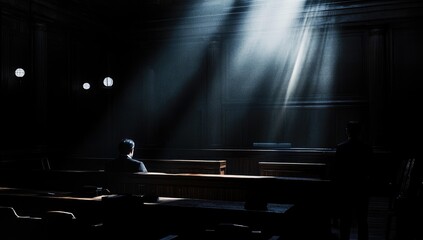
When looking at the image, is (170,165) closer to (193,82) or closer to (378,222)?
(378,222)

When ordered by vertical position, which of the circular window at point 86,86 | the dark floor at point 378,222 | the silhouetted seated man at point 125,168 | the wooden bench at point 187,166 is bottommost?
the dark floor at point 378,222

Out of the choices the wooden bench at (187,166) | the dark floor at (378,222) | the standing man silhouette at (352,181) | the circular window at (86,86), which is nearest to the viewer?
the standing man silhouette at (352,181)

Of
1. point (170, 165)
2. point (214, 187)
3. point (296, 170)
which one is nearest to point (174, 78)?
point (170, 165)

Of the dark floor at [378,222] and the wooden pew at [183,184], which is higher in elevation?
the wooden pew at [183,184]

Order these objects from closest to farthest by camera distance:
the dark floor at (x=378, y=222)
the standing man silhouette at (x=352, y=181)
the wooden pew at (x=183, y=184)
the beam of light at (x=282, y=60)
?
1. the wooden pew at (x=183, y=184)
2. the standing man silhouette at (x=352, y=181)
3. the dark floor at (x=378, y=222)
4. the beam of light at (x=282, y=60)

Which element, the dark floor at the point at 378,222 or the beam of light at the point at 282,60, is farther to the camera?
the beam of light at the point at 282,60

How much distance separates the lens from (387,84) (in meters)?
10.1

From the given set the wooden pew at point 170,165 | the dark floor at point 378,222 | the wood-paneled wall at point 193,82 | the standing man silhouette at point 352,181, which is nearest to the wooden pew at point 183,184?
the standing man silhouette at point 352,181

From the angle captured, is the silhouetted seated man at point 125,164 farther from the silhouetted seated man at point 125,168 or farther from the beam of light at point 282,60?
the beam of light at point 282,60

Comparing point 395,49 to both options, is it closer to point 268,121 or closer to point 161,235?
point 268,121

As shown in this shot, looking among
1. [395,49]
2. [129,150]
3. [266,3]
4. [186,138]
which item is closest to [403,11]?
[395,49]

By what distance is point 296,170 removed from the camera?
7.00m

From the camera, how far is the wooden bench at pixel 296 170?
268 inches

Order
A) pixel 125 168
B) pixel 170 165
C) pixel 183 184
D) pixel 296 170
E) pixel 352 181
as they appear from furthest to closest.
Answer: pixel 170 165
pixel 296 170
pixel 125 168
pixel 183 184
pixel 352 181
